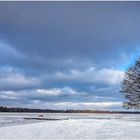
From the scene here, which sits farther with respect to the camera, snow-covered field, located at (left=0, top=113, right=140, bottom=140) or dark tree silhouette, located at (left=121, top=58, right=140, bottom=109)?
dark tree silhouette, located at (left=121, top=58, right=140, bottom=109)

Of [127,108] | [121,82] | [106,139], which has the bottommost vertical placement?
[106,139]

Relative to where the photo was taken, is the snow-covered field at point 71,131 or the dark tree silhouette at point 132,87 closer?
the snow-covered field at point 71,131

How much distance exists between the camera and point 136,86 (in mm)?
49281

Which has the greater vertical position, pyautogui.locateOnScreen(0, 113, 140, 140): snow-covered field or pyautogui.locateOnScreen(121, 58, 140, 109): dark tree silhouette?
pyautogui.locateOnScreen(121, 58, 140, 109): dark tree silhouette

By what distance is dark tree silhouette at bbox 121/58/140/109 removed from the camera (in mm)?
48969

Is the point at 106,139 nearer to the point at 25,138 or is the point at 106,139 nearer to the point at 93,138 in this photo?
the point at 93,138

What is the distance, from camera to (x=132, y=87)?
49.4m

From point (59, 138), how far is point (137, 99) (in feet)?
86.5

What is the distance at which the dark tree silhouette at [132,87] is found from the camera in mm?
48969

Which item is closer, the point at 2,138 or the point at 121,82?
the point at 2,138

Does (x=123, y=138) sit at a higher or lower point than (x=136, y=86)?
lower

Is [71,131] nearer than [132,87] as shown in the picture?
Yes

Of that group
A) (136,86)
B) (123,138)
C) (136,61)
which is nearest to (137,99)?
(136,86)

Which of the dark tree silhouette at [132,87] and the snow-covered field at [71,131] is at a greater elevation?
the dark tree silhouette at [132,87]
